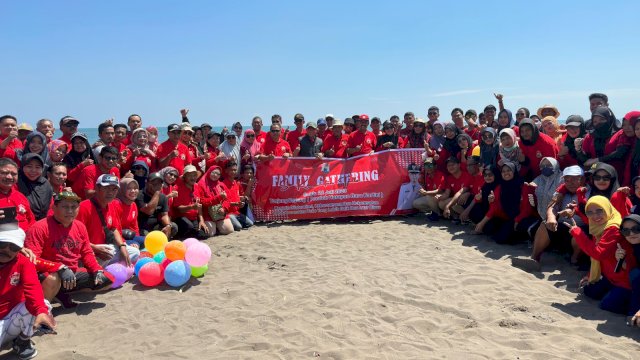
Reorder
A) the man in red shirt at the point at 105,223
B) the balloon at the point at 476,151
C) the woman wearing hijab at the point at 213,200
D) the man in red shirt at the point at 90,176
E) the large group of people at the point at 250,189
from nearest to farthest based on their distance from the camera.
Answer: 1. the large group of people at the point at 250,189
2. the man in red shirt at the point at 105,223
3. the man in red shirt at the point at 90,176
4. the woman wearing hijab at the point at 213,200
5. the balloon at the point at 476,151

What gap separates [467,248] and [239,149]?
5052 millimetres

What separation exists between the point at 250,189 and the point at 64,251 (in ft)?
15.1

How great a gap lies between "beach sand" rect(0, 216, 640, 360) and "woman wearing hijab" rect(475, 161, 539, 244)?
31 centimetres

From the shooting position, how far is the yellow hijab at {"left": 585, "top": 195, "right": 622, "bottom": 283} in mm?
5113

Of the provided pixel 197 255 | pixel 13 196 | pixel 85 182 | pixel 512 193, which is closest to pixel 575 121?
pixel 512 193

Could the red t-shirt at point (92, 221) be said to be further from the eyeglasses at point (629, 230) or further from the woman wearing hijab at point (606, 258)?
the eyeglasses at point (629, 230)

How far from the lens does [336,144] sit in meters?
Answer: 10.2

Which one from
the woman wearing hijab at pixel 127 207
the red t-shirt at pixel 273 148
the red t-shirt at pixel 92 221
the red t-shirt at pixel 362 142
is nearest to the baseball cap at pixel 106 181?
the red t-shirt at pixel 92 221

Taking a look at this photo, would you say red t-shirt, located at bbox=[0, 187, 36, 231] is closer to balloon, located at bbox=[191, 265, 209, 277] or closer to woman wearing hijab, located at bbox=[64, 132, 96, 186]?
woman wearing hijab, located at bbox=[64, 132, 96, 186]

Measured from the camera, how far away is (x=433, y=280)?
5.81 meters

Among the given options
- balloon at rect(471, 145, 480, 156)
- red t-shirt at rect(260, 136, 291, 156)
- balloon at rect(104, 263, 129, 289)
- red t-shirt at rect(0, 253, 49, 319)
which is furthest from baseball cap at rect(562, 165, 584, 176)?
red t-shirt at rect(0, 253, 49, 319)

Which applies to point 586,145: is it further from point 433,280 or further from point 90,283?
point 90,283

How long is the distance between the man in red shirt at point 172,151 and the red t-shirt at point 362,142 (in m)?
3.73

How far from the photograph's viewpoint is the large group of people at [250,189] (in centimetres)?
485
